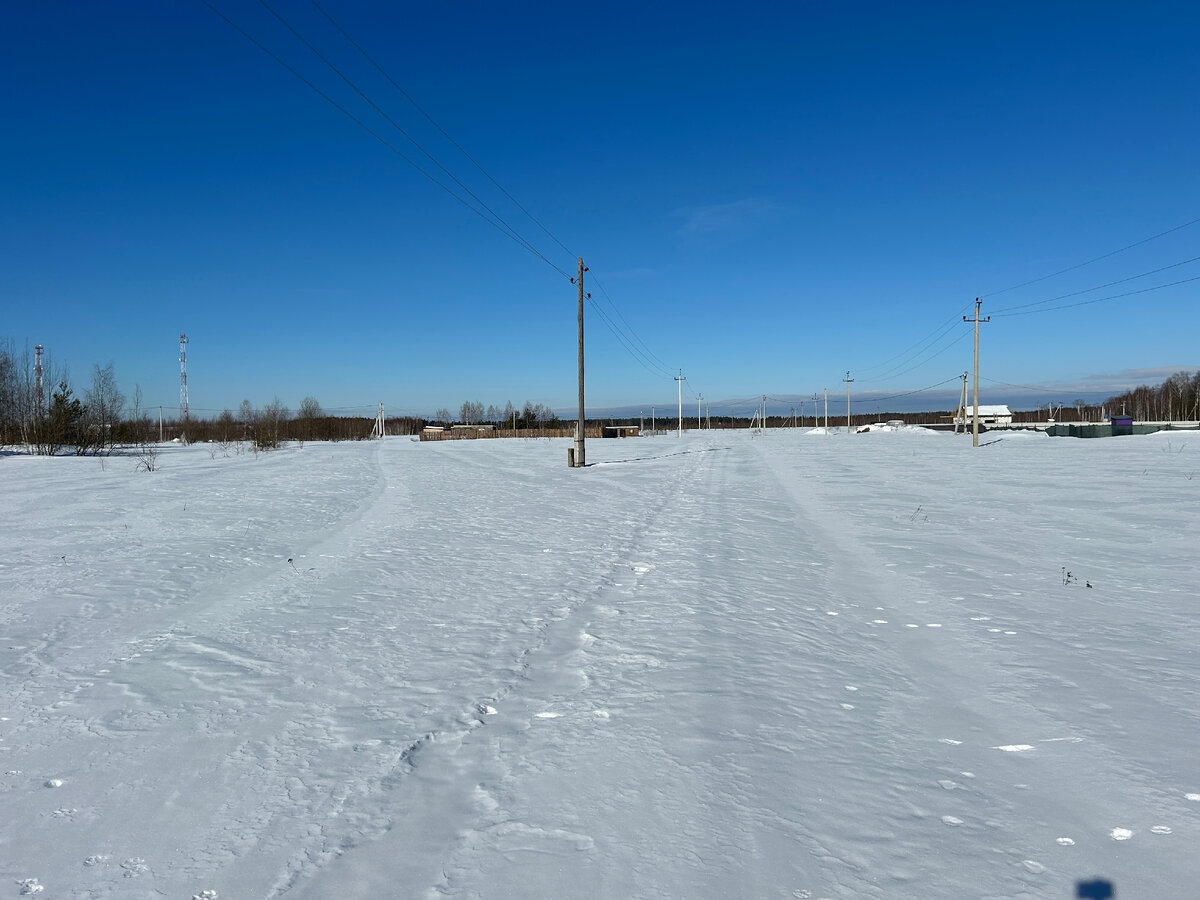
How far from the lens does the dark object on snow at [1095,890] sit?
211 centimetres

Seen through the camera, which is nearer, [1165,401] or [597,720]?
[597,720]

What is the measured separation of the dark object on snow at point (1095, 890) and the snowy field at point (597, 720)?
0.10 feet

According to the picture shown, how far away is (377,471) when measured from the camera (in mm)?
21172

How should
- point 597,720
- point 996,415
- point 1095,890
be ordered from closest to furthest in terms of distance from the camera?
1. point 1095,890
2. point 597,720
3. point 996,415

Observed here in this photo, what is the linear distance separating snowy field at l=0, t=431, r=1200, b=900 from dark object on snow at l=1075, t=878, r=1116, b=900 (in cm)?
3

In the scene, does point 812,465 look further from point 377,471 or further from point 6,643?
point 6,643

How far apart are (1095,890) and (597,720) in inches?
80.3

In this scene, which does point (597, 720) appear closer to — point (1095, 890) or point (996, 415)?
point (1095, 890)

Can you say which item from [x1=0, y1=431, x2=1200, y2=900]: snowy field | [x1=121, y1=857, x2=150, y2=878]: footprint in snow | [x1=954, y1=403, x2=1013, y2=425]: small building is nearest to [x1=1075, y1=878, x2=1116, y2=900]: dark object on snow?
[x1=0, y1=431, x2=1200, y2=900]: snowy field

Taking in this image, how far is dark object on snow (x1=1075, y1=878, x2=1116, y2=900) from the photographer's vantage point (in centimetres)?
211

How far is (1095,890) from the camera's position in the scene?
7.00 ft

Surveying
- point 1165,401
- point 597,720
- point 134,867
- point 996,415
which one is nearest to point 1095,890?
point 597,720

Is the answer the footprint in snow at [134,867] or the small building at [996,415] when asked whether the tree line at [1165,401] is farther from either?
the footprint in snow at [134,867]

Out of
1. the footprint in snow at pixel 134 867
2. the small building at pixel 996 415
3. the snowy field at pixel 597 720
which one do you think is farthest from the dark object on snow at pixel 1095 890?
the small building at pixel 996 415
